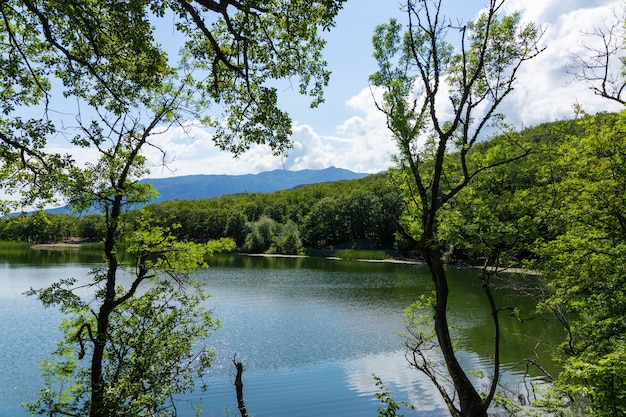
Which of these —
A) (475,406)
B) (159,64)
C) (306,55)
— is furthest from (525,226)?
(159,64)

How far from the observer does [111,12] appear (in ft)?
15.6

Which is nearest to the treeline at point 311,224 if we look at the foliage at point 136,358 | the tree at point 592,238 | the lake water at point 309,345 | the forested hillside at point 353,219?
the forested hillside at point 353,219

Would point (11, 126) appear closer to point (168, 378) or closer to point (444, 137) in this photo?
point (168, 378)

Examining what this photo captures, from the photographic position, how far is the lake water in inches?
540

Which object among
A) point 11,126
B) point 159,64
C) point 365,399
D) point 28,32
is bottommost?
point 365,399

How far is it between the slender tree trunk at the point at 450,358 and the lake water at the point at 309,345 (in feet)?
9.69

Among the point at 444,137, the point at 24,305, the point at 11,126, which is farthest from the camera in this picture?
the point at 24,305

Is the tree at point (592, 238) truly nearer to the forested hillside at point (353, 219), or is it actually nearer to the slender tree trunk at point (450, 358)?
the forested hillside at point (353, 219)

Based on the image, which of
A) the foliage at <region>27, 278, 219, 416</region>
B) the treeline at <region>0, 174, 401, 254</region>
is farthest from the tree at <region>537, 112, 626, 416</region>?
the treeline at <region>0, 174, 401, 254</region>

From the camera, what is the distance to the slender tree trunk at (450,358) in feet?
21.4

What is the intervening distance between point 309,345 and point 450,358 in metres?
14.4

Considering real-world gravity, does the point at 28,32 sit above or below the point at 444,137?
above

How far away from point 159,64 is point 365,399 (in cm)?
1239

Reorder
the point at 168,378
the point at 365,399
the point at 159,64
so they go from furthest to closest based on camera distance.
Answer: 1. the point at 365,399
2. the point at 168,378
3. the point at 159,64
